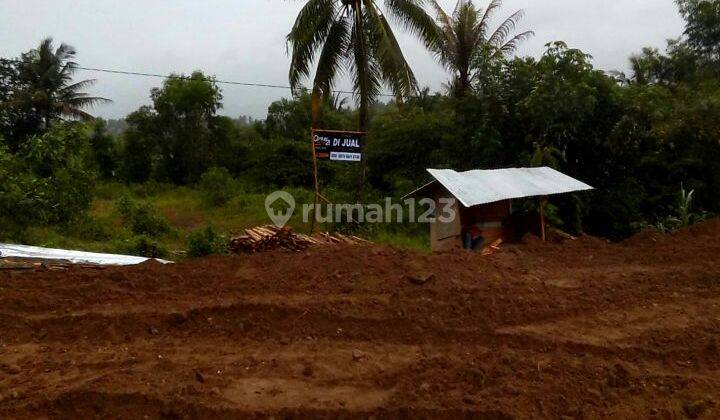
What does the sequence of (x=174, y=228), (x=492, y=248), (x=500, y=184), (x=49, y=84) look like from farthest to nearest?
(x=49, y=84)
(x=174, y=228)
(x=500, y=184)
(x=492, y=248)

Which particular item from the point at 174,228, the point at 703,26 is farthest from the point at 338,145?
the point at 703,26

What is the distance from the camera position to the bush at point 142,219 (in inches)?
540

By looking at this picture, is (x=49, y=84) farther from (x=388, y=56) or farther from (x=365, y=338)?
(x=365, y=338)

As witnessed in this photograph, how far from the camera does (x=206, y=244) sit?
10.0m

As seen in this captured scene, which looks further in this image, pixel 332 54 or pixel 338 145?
pixel 332 54

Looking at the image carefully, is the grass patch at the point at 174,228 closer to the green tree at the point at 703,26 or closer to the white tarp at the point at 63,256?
the white tarp at the point at 63,256

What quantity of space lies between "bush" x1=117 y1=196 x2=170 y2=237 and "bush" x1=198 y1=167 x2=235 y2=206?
4.88 m

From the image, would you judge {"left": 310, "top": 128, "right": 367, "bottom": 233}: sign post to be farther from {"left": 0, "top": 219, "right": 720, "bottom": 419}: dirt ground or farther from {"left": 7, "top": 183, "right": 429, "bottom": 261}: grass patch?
{"left": 0, "top": 219, "right": 720, "bottom": 419}: dirt ground

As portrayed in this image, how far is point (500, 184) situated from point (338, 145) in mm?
3211

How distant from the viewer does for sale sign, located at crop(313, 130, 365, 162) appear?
11359 mm

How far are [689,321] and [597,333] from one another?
1.07 meters

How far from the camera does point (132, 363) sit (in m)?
5.02

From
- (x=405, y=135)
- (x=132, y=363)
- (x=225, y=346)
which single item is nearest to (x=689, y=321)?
(x=225, y=346)

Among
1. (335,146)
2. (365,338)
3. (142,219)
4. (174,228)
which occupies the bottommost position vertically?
Result: (365,338)
